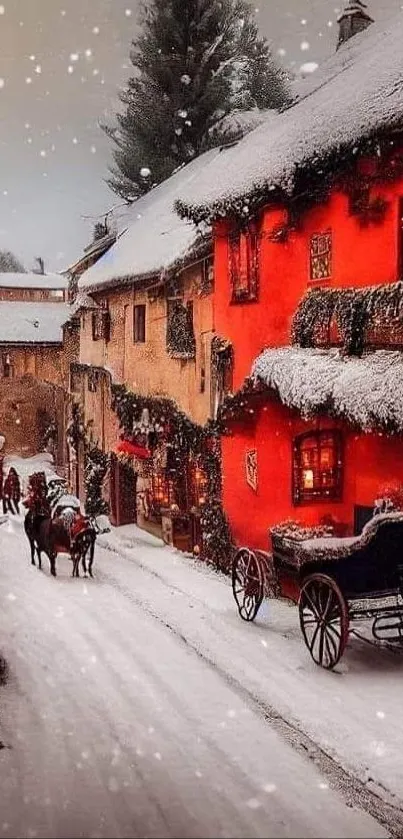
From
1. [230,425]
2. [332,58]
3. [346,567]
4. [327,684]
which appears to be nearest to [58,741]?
[327,684]

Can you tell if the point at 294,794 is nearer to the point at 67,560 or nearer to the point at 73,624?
the point at 73,624

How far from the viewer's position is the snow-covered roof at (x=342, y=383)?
10633mm

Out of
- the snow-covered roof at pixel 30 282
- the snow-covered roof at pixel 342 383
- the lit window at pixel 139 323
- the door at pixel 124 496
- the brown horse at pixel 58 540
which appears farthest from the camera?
the snow-covered roof at pixel 30 282

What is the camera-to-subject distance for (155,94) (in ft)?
108

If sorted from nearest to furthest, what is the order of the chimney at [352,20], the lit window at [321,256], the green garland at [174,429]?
the lit window at [321,256] → the green garland at [174,429] → the chimney at [352,20]

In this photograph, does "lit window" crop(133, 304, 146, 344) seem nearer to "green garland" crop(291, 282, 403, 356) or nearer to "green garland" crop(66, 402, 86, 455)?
"green garland" crop(66, 402, 86, 455)

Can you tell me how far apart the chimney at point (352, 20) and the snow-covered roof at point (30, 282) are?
30.9 m

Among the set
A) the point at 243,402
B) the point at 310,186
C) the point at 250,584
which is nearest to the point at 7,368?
the point at 243,402

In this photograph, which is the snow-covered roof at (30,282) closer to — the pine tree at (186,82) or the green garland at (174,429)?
the pine tree at (186,82)

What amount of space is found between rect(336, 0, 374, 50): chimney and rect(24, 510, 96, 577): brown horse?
526 inches

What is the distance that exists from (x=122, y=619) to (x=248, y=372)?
5.34m

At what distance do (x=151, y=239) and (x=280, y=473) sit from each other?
9735mm

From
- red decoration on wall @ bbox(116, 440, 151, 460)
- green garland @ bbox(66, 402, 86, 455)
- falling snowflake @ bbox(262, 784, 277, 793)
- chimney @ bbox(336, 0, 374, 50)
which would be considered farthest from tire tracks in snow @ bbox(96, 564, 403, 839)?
green garland @ bbox(66, 402, 86, 455)

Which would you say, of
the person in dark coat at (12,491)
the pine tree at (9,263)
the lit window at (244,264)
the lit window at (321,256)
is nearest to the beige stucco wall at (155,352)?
the lit window at (244,264)
